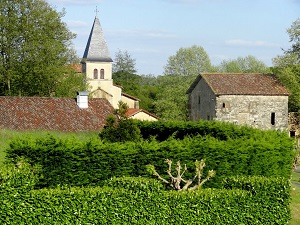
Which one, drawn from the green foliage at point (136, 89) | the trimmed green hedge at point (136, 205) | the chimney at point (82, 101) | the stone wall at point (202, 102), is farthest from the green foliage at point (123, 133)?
the green foliage at point (136, 89)

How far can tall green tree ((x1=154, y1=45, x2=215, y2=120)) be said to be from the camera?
87062 millimetres

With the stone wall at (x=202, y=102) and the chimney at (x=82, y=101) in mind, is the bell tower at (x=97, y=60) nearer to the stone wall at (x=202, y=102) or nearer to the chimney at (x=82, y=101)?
the stone wall at (x=202, y=102)

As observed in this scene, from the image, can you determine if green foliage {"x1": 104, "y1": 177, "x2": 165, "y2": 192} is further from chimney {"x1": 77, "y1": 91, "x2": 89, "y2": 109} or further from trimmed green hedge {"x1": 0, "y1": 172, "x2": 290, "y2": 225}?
chimney {"x1": 77, "y1": 91, "x2": 89, "y2": 109}

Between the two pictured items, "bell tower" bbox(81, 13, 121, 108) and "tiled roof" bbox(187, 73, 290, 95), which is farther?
"bell tower" bbox(81, 13, 121, 108)

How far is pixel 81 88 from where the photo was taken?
6681 cm

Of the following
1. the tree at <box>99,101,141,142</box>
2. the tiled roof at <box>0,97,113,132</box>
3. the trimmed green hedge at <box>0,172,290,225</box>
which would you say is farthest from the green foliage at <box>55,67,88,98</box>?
the trimmed green hedge at <box>0,172,290,225</box>

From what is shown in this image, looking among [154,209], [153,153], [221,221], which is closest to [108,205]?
[154,209]

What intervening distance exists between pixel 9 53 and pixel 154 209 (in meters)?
48.7

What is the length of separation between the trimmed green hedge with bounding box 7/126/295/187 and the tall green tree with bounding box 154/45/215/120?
62761 mm

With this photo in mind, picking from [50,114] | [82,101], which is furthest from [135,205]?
[82,101]

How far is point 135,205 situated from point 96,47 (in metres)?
83.4

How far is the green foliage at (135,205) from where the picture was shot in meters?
15.8

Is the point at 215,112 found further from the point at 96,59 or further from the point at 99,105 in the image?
the point at 96,59

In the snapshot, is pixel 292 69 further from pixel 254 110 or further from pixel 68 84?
pixel 68 84
